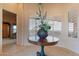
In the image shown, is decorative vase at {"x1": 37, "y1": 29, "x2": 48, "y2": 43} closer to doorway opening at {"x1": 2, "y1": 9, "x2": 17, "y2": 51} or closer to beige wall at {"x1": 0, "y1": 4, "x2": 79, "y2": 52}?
beige wall at {"x1": 0, "y1": 4, "x2": 79, "y2": 52}

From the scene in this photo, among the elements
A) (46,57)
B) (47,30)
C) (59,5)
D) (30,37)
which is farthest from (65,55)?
(59,5)

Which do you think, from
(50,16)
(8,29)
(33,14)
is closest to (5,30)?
(8,29)

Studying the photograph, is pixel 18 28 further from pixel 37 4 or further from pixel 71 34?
pixel 71 34

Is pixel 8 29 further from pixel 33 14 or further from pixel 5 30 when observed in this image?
pixel 33 14

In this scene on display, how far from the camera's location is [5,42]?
1.77 meters

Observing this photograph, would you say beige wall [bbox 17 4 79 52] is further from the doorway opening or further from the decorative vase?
the decorative vase

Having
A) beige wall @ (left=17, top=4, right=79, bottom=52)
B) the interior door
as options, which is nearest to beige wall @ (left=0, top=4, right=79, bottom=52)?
beige wall @ (left=17, top=4, right=79, bottom=52)

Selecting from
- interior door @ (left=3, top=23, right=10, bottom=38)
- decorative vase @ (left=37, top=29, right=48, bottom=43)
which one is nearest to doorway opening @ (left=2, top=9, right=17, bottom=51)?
interior door @ (left=3, top=23, right=10, bottom=38)

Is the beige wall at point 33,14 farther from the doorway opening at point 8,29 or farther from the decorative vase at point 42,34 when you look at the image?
the decorative vase at point 42,34

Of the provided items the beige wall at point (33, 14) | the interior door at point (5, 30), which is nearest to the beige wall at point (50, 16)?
the beige wall at point (33, 14)

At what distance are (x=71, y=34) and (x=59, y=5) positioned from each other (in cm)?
41

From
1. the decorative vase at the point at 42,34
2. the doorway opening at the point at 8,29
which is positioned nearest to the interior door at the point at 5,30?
the doorway opening at the point at 8,29

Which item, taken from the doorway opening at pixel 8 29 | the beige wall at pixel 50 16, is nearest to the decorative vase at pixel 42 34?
the beige wall at pixel 50 16

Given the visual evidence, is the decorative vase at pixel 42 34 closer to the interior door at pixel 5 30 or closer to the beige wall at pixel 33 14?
the beige wall at pixel 33 14
